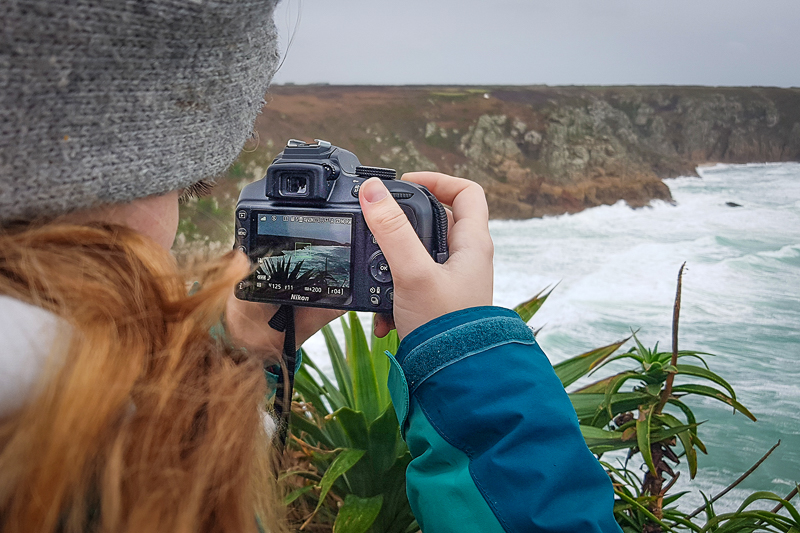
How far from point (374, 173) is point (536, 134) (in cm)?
103

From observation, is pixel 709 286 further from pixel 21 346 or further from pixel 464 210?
pixel 21 346

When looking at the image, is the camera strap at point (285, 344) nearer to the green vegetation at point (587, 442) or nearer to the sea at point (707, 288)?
the green vegetation at point (587, 442)

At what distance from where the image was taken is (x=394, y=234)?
506 mm

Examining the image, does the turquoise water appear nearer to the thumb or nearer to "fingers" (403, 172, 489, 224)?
"fingers" (403, 172, 489, 224)

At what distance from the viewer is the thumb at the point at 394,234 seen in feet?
1.64

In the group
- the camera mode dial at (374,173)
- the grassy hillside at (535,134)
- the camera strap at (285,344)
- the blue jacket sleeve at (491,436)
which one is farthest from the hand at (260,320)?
the grassy hillside at (535,134)

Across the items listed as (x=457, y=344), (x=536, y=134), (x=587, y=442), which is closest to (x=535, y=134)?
(x=536, y=134)

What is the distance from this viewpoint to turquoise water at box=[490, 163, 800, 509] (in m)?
0.99

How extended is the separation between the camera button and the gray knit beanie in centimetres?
25

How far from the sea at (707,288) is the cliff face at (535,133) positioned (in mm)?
55

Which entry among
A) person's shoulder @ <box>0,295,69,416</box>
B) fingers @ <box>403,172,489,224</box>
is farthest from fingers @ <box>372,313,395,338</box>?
person's shoulder @ <box>0,295,69,416</box>

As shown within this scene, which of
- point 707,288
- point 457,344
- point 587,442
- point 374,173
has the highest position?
point 374,173

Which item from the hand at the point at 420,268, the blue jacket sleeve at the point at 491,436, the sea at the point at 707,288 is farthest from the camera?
the sea at the point at 707,288

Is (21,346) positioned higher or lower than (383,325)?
higher
